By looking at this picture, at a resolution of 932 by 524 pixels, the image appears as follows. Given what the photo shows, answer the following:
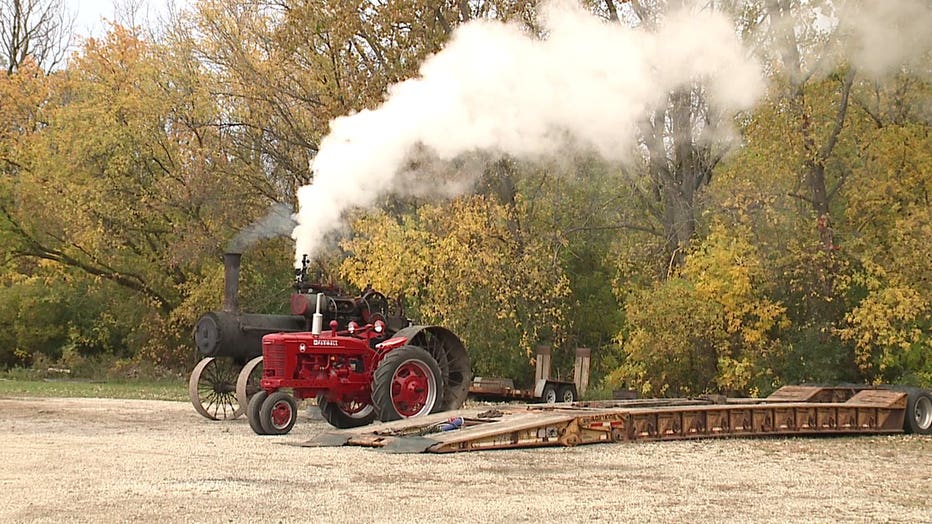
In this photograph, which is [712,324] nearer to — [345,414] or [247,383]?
[345,414]

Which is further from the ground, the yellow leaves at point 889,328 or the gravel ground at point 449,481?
the yellow leaves at point 889,328

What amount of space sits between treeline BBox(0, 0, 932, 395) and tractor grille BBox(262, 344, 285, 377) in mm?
8501

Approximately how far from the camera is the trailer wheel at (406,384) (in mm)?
14641

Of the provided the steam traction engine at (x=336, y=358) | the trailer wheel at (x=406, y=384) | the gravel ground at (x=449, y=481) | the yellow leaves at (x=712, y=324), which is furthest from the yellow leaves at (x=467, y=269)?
the gravel ground at (x=449, y=481)

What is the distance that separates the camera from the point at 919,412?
643 inches

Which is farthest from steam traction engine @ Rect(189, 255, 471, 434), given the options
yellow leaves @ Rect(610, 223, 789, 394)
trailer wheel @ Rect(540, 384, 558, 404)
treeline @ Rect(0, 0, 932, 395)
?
yellow leaves @ Rect(610, 223, 789, 394)

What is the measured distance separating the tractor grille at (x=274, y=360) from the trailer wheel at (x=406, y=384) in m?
1.17

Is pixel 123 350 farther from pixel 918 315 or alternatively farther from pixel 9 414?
pixel 918 315

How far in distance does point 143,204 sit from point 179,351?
447 cm

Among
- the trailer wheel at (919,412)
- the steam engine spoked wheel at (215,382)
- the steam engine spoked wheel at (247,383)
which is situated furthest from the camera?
the steam engine spoked wheel at (215,382)

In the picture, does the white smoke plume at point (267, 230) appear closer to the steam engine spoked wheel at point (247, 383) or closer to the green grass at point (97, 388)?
the steam engine spoked wheel at point (247, 383)

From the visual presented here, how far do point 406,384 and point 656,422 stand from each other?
3221mm

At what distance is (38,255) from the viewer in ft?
117

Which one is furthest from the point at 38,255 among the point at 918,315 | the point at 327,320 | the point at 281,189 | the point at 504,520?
the point at 504,520
